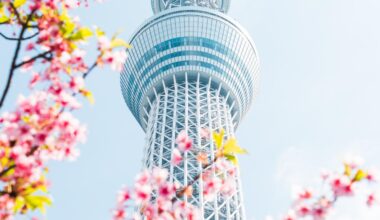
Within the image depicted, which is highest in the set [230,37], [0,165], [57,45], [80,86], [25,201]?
[230,37]

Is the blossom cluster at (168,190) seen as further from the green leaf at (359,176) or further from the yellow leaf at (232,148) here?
the green leaf at (359,176)

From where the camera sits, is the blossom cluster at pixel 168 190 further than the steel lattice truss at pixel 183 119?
No

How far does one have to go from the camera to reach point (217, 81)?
2840 inches

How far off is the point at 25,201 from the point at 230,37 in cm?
6971

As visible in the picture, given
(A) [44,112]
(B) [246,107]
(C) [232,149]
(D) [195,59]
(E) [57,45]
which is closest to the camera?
(A) [44,112]

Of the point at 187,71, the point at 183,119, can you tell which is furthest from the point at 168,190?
the point at 187,71

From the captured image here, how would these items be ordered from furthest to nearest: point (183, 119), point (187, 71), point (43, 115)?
1. point (187, 71)
2. point (183, 119)
3. point (43, 115)

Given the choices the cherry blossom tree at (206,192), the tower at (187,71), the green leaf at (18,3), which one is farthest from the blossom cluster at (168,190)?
the tower at (187,71)

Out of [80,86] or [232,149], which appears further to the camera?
[232,149]

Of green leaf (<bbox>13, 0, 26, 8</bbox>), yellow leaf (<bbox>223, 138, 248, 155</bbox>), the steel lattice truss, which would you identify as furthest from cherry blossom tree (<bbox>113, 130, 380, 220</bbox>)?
the steel lattice truss

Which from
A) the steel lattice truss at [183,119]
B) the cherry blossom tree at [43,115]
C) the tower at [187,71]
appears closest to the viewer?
the cherry blossom tree at [43,115]

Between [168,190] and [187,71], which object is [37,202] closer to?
[168,190]

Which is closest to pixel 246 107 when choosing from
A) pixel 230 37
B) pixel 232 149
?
pixel 230 37

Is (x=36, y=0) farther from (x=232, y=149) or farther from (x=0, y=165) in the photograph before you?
(x=232, y=149)
